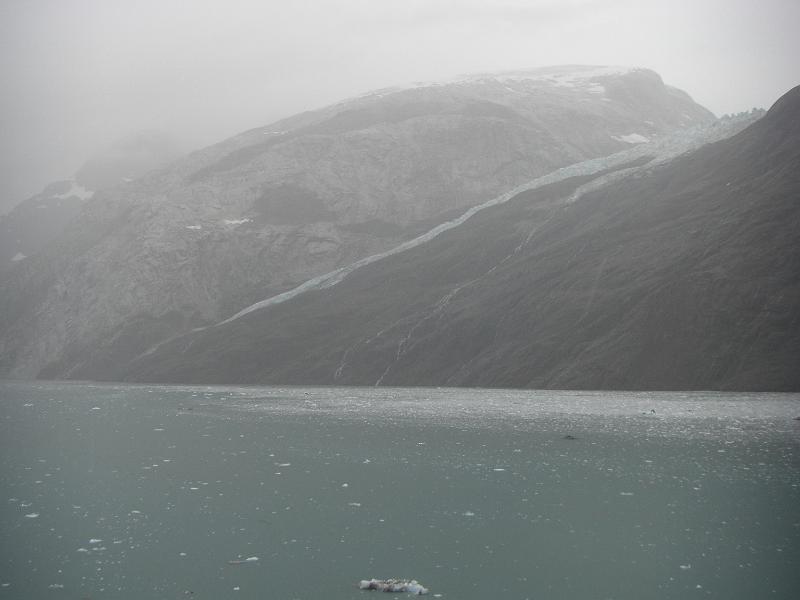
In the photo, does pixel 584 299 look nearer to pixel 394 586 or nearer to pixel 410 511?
pixel 410 511

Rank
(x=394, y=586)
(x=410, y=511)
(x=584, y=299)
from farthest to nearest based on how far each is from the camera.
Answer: (x=584, y=299), (x=410, y=511), (x=394, y=586)

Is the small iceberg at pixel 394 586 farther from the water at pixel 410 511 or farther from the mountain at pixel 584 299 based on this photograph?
the mountain at pixel 584 299

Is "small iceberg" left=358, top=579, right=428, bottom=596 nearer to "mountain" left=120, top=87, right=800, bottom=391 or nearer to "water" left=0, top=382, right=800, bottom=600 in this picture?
A: "water" left=0, top=382, right=800, bottom=600

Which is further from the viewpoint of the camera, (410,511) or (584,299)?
(584,299)

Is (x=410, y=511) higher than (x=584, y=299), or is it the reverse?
(x=584, y=299)

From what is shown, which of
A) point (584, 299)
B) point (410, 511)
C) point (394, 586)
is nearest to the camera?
point (394, 586)

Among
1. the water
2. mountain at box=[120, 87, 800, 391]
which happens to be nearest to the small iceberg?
the water

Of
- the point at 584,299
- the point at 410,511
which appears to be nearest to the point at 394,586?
the point at 410,511

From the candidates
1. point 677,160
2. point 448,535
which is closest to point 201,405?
point 448,535
